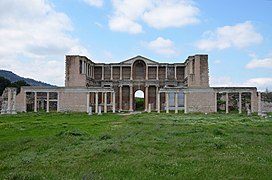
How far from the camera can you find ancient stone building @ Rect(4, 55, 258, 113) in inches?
2566

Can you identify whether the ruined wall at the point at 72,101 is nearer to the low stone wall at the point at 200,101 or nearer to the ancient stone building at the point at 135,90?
the ancient stone building at the point at 135,90

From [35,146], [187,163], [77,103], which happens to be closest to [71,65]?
[77,103]

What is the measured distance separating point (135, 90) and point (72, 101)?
17.2 m

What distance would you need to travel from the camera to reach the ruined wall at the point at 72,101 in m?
66.5

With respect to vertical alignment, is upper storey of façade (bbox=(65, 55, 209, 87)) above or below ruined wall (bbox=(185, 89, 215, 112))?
above

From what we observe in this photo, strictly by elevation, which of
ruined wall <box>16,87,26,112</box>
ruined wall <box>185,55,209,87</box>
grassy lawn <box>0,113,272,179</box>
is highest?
ruined wall <box>185,55,209,87</box>

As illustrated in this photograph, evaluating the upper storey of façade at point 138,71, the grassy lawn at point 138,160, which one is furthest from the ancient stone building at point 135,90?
the grassy lawn at point 138,160

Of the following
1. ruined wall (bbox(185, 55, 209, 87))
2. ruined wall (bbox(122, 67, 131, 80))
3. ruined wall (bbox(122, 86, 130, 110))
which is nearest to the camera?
ruined wall (bbox(185, 55, 209, 87))

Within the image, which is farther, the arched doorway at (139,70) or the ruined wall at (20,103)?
the arched doorway at (139,70)

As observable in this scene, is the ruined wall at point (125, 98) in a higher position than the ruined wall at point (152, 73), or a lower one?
lower

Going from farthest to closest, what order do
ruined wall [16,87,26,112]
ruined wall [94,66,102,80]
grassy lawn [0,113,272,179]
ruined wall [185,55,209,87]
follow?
ruined wall [94,66,102,80], ruined wall [185,55,209,87], ruined wall [16,87,26,112], grassy lawn [0,113,272,179]

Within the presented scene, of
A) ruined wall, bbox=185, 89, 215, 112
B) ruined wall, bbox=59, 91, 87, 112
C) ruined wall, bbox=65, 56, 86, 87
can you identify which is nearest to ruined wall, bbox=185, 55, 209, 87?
ruined wall, bbox=185, 89, 215, 112

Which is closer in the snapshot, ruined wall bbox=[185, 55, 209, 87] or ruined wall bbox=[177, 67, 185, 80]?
ruined wall bbox=[185, 55, 209, 87]

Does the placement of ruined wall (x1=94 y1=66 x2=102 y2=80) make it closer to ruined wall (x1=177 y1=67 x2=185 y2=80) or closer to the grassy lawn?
ruined wall (x1=177 y1=67 x2=185 y2=80)
